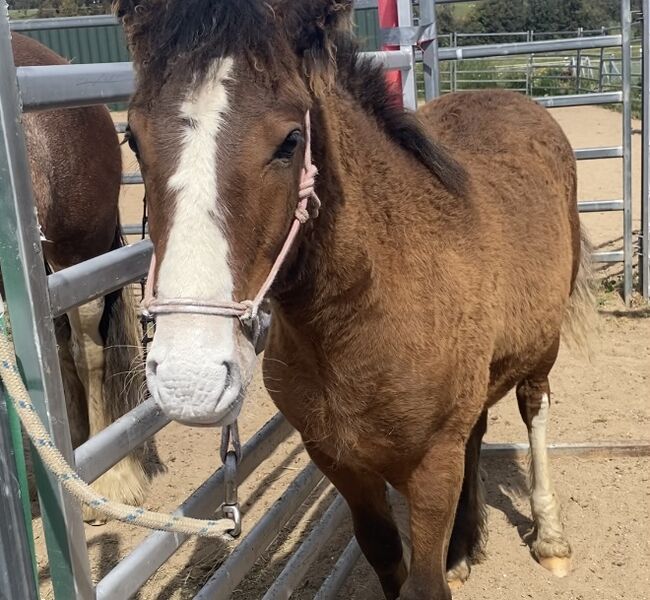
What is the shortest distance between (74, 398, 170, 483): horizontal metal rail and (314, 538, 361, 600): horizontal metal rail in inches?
42.2

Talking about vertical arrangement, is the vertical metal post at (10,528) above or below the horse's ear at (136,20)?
below

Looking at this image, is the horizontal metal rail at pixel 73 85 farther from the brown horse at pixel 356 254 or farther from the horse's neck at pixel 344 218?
the horse's neck at pixel 344 218

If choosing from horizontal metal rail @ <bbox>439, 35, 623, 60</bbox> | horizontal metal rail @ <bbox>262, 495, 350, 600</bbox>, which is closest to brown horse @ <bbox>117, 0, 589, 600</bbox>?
horizontal metal rail @ <bbox>262, 495, 350, 600</bbox>

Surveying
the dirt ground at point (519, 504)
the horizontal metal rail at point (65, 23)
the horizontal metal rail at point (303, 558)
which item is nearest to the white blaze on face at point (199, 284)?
the horizontal metal rail at point (303, 558)

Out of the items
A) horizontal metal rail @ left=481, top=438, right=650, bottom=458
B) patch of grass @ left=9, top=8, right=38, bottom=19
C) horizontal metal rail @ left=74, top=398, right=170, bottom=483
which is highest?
patch of grass @ left=9, top=8, right=38, bottom=19

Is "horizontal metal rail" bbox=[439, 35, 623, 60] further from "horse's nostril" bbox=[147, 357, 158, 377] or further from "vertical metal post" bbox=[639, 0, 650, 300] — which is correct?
"horse's nostril" bbox=[147, 357, 158, 377]

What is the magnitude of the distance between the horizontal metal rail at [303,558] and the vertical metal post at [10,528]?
117 centimetres

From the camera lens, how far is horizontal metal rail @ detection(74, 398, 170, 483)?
5.35 ft

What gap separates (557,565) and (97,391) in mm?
2050

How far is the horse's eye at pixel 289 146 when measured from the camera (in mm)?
1516

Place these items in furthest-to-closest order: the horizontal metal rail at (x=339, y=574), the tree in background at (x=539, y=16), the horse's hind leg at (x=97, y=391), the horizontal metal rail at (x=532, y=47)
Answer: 1. the tree in background at (x=539, y=16)
2. the horizontal metal rail at (x=532, y=47)
3. the horse's hind leg at (x=97, y=391)
4. the horizontal metal rail at (x=339, y=574)

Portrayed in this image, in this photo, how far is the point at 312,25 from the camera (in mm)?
1607

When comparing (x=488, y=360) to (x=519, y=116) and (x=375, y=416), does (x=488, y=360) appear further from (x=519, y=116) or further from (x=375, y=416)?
(x=519, y=116)

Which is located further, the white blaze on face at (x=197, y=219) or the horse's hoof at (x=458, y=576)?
the horse's hoof at (x=458, y=576)
